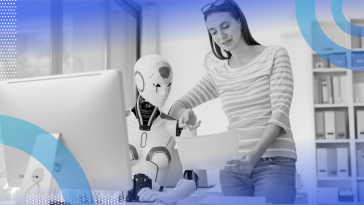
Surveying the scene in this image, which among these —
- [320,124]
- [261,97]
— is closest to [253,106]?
[261,97]

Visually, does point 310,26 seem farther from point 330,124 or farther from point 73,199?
point 73,199

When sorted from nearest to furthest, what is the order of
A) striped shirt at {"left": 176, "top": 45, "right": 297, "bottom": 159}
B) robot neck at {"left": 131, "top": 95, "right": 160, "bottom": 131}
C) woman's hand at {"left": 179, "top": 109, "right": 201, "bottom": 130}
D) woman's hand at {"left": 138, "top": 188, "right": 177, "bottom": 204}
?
1. woman's hand at {"left": 138, "top": 188, "right": 177, "bottom": 204}
2. striped shirt at {"left": 176, "top": 45, "right": 297, "bottom": 159}
3. woman's hand at {"left": 179, "top": 109, "right": 201, "bottom": 130}
4. robot neck at {"left": 131, "top": 95, "right": 160, "bottom": 131}

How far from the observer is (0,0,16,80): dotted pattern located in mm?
2730

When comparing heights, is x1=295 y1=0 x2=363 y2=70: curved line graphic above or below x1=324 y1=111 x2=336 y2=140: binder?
above

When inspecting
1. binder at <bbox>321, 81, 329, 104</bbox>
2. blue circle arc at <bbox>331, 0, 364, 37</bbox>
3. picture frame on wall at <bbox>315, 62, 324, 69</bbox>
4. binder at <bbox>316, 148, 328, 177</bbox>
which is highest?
blue circle arc at <bbox>331, 0, 364, 37</bbox>

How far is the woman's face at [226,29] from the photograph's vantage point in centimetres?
141

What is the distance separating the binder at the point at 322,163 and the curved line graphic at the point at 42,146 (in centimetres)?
260

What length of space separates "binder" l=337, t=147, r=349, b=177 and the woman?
2.10 m

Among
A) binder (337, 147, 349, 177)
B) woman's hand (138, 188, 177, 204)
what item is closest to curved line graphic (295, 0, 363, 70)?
binder (337, 147, 349, 177)

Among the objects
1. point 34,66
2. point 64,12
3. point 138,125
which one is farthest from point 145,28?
point 138,125

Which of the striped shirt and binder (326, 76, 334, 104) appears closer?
the striped shirt

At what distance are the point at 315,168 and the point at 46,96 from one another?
9.06 feet

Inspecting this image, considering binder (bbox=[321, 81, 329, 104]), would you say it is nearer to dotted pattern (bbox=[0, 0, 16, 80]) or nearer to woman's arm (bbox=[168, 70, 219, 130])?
woman's arm (bbox=[168, 70, 219, 130])

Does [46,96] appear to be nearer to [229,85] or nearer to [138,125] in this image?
[138,125]
